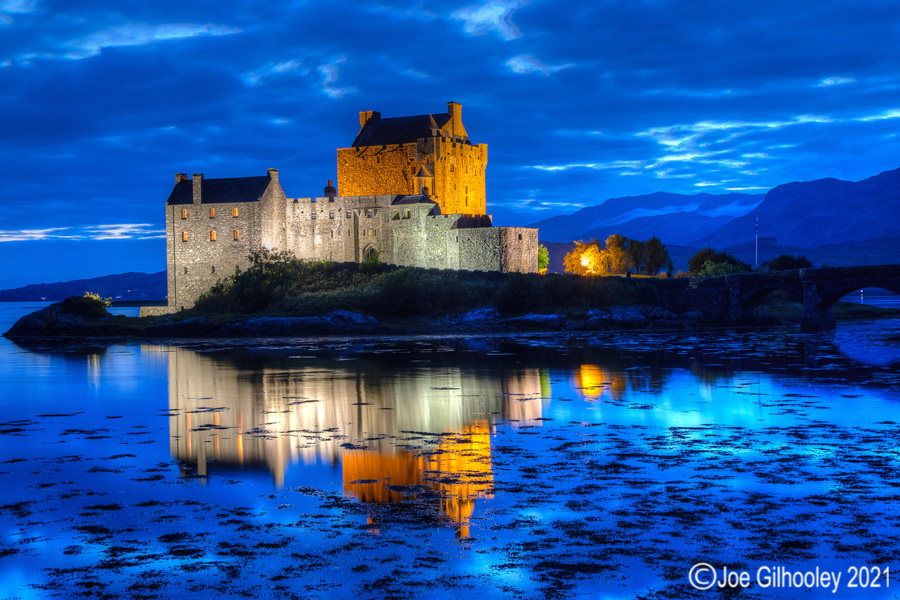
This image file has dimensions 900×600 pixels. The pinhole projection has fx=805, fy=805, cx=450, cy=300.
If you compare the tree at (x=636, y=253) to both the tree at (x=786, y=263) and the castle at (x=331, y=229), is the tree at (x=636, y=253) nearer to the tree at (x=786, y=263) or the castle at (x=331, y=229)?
the tree at (x=786, y=263)

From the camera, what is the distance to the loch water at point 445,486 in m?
7.64

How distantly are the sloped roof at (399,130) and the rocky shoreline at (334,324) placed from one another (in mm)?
20636

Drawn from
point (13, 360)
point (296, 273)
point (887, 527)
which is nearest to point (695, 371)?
point (887, 527)

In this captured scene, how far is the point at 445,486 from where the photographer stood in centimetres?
1084

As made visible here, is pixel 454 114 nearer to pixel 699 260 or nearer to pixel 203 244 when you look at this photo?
pixel 203 244

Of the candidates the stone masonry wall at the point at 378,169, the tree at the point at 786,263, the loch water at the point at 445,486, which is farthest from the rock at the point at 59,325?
the tree at the point at 786,263

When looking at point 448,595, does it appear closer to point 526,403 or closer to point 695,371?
point 526,403

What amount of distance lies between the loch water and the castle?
3654cm

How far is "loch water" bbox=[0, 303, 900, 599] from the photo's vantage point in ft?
25.1

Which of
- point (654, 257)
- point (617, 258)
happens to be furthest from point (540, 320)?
point (654, 257)

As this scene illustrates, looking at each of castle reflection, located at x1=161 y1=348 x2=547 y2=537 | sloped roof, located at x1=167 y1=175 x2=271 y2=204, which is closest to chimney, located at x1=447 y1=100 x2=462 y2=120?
sloped roof, located at x1=167 y1=175 x2=271 y2=204

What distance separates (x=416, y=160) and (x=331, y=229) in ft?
30.9

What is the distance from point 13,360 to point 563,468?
33.1 m

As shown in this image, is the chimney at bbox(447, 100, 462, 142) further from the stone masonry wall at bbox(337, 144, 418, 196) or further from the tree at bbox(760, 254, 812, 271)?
the tree at bbox(760, 254, 812, 271)
